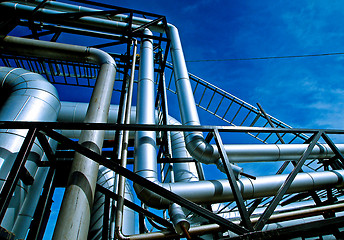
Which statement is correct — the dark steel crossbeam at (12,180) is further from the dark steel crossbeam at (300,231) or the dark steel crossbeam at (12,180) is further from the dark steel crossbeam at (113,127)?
the dark steel crossbeam at (300,231)

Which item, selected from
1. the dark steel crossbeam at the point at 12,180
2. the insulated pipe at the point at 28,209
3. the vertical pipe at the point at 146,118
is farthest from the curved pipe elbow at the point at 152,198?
the insulated pipe at the point at 28,209

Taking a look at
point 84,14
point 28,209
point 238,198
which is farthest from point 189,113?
point 84,14

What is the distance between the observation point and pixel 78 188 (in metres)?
1.84

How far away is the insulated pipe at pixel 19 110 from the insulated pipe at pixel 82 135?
2.06 feet

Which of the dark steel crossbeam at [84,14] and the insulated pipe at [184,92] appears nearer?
the insulated pipe at [184,92]

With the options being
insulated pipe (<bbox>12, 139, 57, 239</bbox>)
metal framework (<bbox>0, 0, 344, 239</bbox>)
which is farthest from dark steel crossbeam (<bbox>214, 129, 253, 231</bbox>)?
insulated pipe (<bbox>12, 139, 57, 239</bbox>)

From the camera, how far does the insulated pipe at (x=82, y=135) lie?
166 centimetres

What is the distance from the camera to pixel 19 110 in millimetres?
3078

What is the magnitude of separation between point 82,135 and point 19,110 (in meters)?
1.60

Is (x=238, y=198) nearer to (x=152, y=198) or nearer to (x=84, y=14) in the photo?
(x=152, y=198)

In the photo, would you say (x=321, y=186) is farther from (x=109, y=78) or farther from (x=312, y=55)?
(x=312, y=55)

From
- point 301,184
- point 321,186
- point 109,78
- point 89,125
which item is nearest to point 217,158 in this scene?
point 301,184

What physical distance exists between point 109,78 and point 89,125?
161 cm

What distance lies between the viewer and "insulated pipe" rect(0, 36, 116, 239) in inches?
65.5
